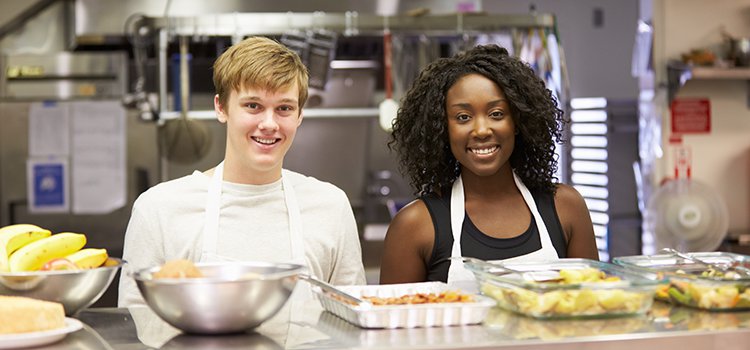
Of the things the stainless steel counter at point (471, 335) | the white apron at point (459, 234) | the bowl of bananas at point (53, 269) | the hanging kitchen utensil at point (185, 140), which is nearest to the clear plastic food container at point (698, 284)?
the stainless steel counter at point (471, 335)

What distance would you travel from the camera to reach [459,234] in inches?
103

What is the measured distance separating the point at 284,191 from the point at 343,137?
4.14 meters

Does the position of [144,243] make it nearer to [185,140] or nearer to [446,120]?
[446,120]

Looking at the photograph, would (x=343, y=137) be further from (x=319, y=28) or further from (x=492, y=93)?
(x=492, y=93)

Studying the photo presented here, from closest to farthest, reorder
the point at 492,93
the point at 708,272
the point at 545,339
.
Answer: the point at 545,339, the point at 708,272, the point at 492,93

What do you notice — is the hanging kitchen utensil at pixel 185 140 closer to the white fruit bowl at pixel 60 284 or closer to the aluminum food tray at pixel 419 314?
the white fruit bowl at pixel 60 284

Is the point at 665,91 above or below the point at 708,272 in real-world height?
above

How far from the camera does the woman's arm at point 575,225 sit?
107 inches

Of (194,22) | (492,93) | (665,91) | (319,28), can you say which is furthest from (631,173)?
(492,93)

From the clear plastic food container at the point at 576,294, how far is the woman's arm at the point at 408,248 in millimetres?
584

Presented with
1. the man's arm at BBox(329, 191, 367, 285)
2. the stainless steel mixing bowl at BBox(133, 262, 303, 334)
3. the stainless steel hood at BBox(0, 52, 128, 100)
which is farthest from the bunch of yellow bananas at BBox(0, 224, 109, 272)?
the stainless steel hood at BBox(0, 52, 128, 100)

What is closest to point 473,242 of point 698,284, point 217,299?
point 698,284

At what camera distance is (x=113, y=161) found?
265 inches

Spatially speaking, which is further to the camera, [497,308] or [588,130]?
[588,130]
